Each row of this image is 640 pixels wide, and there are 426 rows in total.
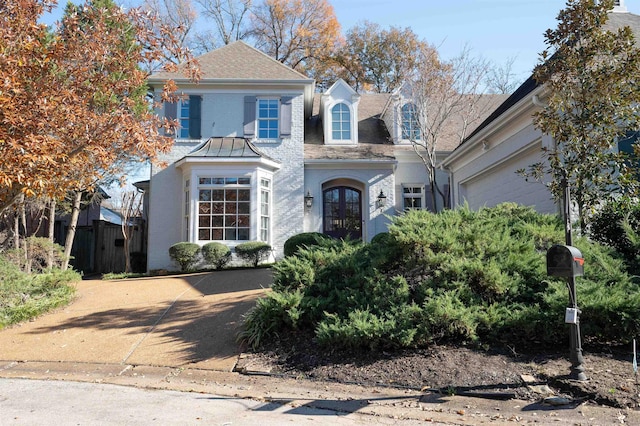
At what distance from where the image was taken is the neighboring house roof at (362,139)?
16016 millimetres

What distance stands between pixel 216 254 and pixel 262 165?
3128 millimetres

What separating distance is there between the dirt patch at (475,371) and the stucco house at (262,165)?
29.8ft

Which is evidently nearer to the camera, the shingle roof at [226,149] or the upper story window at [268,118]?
the shingle roof at [226,149]

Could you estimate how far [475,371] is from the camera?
4797 mm

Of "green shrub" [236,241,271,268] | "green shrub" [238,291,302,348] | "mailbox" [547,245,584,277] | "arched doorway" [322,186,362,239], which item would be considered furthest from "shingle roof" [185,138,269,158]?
"mailbox" [547,245,584,277]

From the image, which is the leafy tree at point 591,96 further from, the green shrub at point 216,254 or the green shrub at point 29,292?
the green shrub at point 216,254

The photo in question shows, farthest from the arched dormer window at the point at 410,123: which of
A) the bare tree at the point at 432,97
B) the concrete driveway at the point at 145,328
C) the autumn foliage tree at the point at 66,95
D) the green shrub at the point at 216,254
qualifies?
the autumn foliage tree at the point at 66,95

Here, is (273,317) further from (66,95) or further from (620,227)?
(620,227)

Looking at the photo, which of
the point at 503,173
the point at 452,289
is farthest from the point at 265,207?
the point at 452,289

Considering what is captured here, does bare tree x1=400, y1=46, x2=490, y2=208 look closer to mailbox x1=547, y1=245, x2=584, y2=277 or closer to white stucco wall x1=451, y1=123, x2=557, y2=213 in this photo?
white stucco wall x1=451, y1=123, x2=557, y2=213

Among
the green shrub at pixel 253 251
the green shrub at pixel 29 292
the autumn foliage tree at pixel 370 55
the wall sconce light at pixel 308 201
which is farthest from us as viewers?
the autumn foliage tree at pixel 370 55

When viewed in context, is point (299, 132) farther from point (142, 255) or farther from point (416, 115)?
point (142, 255)

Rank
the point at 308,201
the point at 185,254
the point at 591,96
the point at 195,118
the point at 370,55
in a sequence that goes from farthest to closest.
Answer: the point at 370,55 < the point at 308,201 < the point at 195,118 < the point at 185,254 < the point at 591,96

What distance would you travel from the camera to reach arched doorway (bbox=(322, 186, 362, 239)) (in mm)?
16266
